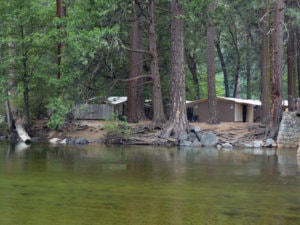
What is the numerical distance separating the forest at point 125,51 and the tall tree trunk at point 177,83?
53 millimetres

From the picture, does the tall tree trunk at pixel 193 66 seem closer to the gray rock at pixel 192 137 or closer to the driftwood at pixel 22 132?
the driftwood at pixel 22 132

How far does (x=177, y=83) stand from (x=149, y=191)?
1784cm

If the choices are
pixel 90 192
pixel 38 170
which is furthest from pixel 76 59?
pixel 90 192

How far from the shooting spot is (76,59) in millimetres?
27094

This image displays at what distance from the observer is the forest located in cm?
2750

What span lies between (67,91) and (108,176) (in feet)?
46.2

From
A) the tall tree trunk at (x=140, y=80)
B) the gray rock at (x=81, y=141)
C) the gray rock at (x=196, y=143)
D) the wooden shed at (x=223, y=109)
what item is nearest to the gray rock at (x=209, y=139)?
the gray rock at (x=196, y=143)

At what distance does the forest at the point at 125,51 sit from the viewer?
90.2 feet

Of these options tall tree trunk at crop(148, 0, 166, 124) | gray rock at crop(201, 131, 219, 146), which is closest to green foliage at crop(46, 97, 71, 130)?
tall tree trunk at crop(148, 0, 166, 124)

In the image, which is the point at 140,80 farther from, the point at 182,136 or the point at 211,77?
the point at 182,136

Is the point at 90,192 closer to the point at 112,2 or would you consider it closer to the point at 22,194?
the point at 22,194

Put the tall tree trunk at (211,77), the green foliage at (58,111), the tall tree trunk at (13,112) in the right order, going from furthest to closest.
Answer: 1. the tall tree trunk at (211,77)
2. the tall tree trunk at (13,112)
3. the green foliage at (58,111)

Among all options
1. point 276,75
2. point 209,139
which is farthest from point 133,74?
point 276,75

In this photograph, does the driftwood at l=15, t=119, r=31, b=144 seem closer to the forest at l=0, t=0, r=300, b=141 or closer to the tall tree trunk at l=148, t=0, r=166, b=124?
the forest at l=0, t=0, r=300, b=141
